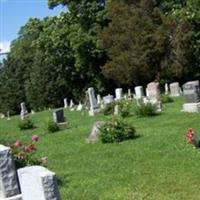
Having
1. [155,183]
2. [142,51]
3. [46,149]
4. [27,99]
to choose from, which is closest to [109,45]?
[142,51]

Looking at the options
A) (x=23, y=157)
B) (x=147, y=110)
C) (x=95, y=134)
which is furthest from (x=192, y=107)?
(x=23, y=157)

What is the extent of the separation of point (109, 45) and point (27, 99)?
56.3 feet

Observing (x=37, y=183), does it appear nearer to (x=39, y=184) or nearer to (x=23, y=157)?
(x=39, y=184)

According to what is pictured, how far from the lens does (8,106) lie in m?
63.8

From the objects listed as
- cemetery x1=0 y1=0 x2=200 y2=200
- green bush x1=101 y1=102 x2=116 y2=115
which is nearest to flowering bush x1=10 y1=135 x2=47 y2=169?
cemetery x1=0 y1=0 x2=200 y2=200

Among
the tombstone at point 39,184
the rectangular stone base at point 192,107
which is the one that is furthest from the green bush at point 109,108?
the tombstone at point 39,184

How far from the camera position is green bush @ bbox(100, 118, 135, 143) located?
15328mm

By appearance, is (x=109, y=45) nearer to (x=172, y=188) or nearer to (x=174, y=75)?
(x=174, y=75)

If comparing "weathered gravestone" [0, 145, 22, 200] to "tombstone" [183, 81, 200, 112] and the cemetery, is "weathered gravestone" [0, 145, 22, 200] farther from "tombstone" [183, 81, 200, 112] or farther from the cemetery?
"tombstone" [183, 81, 200, 112]

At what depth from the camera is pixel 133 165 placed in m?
11.5

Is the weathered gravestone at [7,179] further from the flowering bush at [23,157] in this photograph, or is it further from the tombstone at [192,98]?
the tombstone at [192,98]

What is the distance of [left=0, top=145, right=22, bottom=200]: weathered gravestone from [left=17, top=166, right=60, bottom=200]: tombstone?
1.57 metres

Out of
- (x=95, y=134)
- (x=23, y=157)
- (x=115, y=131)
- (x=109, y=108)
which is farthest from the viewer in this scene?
(x=109, y=108)

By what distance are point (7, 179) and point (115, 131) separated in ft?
24.5
